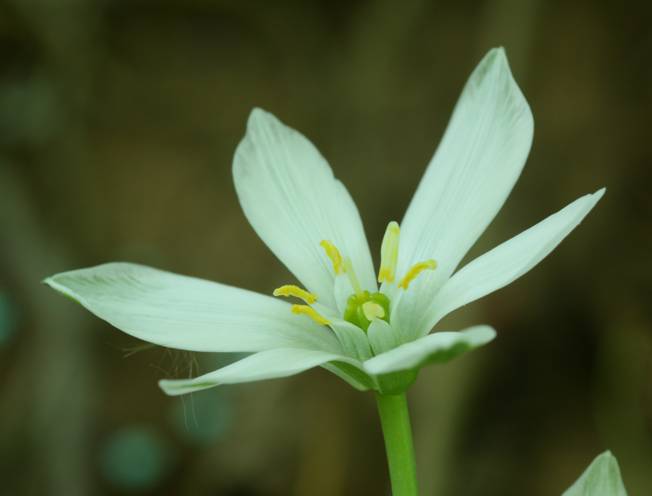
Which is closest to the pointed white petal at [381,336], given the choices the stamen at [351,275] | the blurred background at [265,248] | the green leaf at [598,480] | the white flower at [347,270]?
the white flower at [347,270]

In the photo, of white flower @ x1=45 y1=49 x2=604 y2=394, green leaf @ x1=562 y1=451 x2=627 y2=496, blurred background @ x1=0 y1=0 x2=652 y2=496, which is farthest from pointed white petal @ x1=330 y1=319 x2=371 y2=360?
blurred background @ x1=0 y1=0 x2=652 y2=496

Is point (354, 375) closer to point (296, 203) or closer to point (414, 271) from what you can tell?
point (414, 271)

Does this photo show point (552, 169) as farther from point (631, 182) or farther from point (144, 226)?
point (144, 226)

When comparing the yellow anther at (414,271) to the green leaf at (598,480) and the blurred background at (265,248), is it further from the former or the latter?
the blurred background at (265,248)

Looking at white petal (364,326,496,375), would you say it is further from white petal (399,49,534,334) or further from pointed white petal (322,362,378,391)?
white petal (399,49,534,334)

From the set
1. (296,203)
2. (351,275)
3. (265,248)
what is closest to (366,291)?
(351,275)
